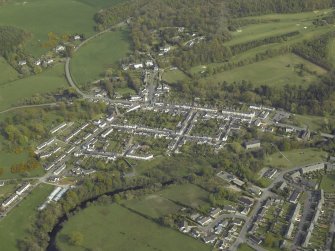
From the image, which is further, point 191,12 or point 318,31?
point 191,12

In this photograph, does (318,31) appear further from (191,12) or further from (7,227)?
(7,227)

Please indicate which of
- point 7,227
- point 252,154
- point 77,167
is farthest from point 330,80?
point 7,227

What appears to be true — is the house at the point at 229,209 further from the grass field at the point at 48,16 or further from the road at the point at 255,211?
the grass field at the point at 48,16

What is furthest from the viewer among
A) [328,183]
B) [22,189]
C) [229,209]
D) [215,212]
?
[22,189]

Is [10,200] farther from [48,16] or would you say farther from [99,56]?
[48,16]

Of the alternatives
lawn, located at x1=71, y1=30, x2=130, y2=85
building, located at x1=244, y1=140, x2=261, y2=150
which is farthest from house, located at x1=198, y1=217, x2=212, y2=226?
lawn, located at x1=71, y1=30, x2=130, y2=85

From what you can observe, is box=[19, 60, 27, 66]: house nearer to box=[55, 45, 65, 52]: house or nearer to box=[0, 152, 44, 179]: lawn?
box=[55, 45, 65, 52]: house

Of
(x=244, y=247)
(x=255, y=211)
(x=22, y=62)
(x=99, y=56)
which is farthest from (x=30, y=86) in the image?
(x=244, y=247)
